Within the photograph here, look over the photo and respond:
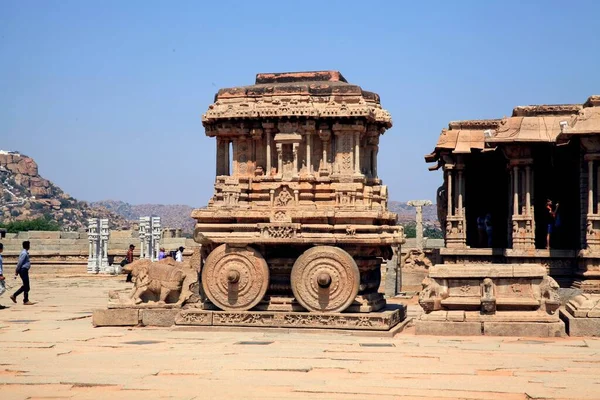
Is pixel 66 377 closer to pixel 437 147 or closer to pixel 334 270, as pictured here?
pixel 334 270

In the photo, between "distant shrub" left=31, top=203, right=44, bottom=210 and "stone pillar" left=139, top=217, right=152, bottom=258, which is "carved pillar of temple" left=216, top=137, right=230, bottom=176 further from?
"distant shrub" left=31, top=203, right=44, bottom=210

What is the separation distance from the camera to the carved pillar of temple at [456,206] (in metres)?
26.3

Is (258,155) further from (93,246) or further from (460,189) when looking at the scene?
(93,246)

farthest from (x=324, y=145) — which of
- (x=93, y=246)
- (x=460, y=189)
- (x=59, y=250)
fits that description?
(x=59, y=250)

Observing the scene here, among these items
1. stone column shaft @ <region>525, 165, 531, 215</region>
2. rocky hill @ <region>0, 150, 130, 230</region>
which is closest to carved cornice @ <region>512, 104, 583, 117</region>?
stone column shaft @ <region>525, 165, 531, 215</region>

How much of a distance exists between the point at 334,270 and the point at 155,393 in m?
6.31

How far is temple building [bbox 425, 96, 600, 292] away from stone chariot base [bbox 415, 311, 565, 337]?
20.5 ft

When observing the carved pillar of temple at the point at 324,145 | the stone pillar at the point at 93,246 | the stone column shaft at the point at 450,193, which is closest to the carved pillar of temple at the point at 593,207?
the stone column shaft at the point at 450,193

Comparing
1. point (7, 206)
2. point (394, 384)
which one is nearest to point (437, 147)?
point (394, 384)

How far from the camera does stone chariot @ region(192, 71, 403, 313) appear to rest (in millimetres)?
15492

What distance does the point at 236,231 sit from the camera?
52.6 feet

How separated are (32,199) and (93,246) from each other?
86864 millimetres

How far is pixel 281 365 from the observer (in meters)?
11.3

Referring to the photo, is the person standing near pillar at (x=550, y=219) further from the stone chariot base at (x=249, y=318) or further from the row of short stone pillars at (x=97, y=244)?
the row of short stone pillars at (x=97, y=244)
